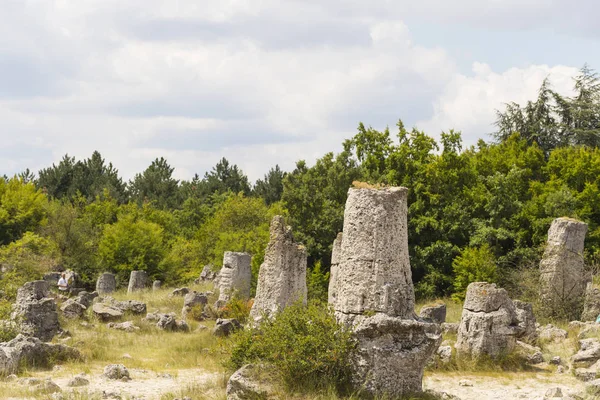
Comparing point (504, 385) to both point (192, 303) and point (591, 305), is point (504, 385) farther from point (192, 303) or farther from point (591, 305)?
point (192, 303)

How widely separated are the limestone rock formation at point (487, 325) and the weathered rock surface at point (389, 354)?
541 centimetres

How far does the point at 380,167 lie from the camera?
32.7 metres

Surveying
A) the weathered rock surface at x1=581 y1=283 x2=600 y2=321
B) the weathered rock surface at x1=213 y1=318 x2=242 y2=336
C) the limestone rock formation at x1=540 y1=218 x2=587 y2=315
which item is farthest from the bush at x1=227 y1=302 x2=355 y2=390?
the limestone rock formation at x1=540 y1=218 x2=587 y2=315

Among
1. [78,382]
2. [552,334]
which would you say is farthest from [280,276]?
[552,334]

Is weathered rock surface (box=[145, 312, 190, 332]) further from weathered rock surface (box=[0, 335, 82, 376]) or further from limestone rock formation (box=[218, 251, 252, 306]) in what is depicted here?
weathered rock surface (box=[0, 335, 82, 376])

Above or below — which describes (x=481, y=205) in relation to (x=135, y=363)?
above

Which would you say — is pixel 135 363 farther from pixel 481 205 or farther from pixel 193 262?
pixel 193 262

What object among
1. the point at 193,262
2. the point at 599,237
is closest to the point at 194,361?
the point at 599,237

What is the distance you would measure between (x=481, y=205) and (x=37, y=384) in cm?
2234

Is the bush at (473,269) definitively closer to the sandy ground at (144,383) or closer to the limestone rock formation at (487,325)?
the limestone rock formation at (487,325)

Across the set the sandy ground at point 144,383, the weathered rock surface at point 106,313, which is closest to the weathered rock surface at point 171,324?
the weathered rock surface at point 106,313

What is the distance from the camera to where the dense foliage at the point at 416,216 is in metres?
29.6

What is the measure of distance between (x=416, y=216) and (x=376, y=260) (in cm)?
2060

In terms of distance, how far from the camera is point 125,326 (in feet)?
67.9
